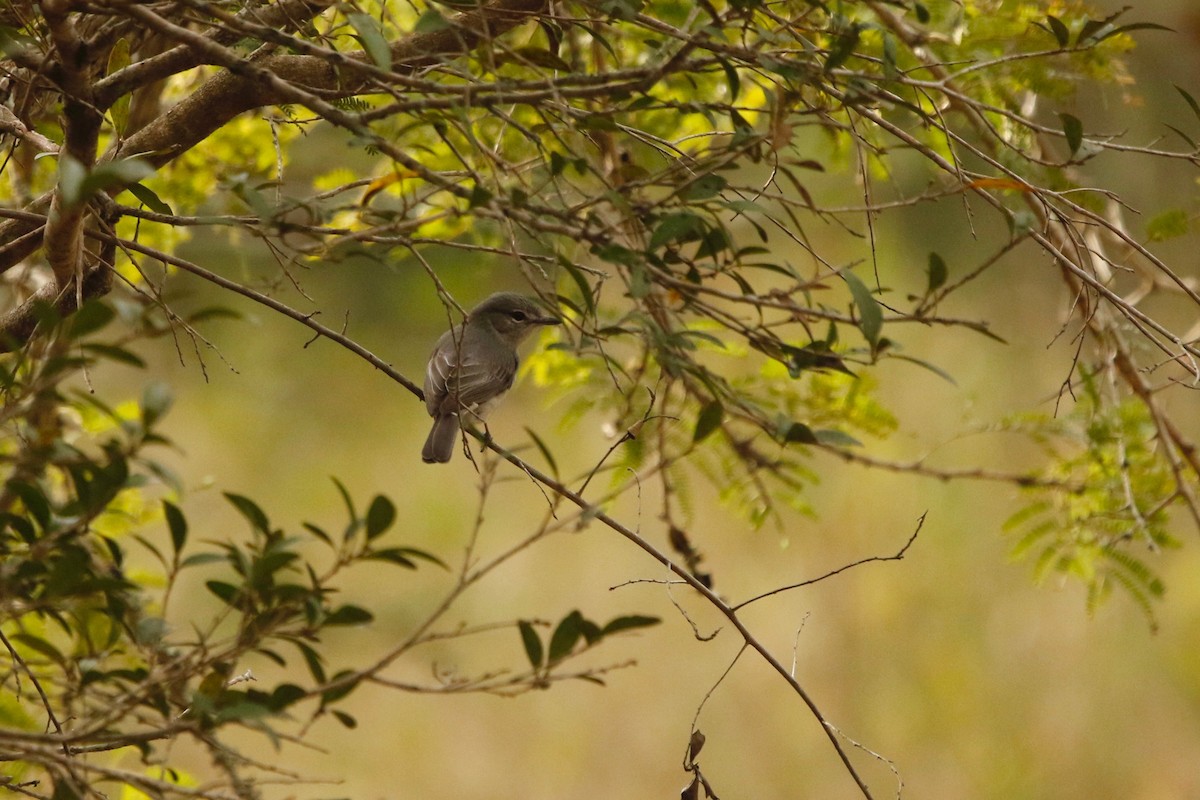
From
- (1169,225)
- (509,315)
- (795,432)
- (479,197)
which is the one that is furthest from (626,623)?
(509,315)

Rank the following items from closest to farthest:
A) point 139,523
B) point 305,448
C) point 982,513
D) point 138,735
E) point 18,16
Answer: point 138,735 < point 18,16 < point 139,523 < point 982,513 < point 305,448

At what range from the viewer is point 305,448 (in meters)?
10.6

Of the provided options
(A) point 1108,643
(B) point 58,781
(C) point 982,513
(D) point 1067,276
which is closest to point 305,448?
(C) point 982,513

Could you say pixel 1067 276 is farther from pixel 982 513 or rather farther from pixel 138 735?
pixel 982 513

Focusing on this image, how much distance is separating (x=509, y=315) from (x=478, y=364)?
0.45 metres

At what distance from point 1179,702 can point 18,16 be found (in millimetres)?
8644

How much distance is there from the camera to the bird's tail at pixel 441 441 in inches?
137

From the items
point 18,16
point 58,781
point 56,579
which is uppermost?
point 18,16

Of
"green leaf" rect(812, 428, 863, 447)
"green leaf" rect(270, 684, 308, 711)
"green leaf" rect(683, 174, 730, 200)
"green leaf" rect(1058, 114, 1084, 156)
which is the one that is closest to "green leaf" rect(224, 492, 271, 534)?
"green leaf" rect(270, 684, 308, 711)

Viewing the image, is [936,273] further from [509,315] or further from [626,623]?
[509,315]

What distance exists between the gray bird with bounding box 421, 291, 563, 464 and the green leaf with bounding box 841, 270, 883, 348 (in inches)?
72.3

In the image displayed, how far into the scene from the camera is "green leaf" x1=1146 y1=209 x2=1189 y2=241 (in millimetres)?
2490

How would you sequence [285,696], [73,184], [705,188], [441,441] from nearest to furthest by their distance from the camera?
1. [73,184]
2. [285,696]
3. [705,188]
4. [441,441]

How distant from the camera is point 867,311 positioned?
1653mm
